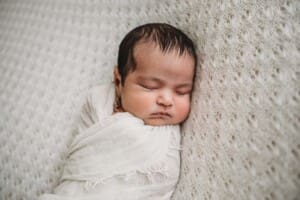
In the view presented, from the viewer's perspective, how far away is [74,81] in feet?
3.21

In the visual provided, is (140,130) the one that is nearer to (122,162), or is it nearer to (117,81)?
(122,162)

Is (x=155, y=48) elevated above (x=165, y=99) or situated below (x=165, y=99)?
above

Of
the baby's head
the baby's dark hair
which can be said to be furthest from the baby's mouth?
the baby's dark hair

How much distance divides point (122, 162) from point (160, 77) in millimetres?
210

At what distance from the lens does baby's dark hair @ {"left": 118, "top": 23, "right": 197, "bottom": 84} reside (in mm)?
789

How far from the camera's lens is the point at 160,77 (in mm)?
770

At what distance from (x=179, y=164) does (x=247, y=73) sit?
27cm

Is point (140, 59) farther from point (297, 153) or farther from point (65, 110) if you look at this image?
point (297, 153)

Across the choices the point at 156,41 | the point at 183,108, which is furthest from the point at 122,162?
the point at 156,41

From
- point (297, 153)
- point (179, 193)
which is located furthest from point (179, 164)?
point (297, 153)

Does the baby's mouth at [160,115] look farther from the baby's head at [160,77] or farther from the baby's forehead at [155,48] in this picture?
the baby's forehead at [155,48]

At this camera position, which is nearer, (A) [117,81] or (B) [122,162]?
(B) [122,162]

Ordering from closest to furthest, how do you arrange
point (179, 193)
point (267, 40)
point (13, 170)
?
point (267, 40), point (179, 193), point (13, 170)

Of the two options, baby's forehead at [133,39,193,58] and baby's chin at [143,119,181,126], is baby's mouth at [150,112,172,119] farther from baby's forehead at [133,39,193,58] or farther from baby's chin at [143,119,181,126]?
baby's forehead at [133,39,193,58]
